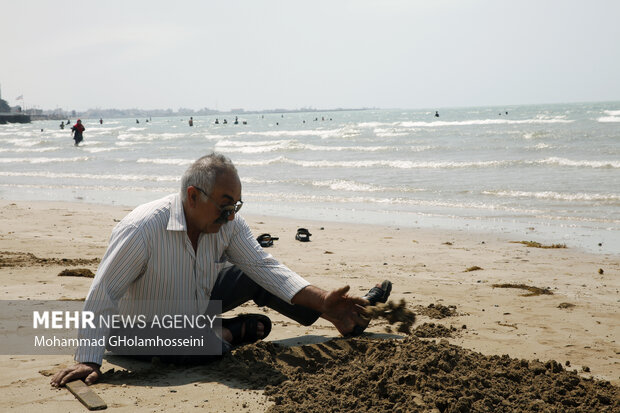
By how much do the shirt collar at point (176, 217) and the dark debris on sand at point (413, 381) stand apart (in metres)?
0.84

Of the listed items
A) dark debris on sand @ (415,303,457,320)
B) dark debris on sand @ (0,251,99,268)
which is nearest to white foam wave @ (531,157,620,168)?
dark debris on sand @ (415,303,457,320)

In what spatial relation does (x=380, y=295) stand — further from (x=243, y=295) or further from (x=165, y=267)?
(x=165, y=267)

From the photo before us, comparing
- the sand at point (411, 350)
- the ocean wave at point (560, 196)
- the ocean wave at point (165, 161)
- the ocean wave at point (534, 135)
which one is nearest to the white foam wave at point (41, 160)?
the ocean wave at point (165, 161)

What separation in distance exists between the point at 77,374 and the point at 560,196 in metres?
11.0

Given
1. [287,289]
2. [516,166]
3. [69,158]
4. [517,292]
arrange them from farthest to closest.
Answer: [69,158] → [516,166] → [517,292] → [287,289]

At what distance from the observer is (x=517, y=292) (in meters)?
5.56

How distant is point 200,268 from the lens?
11.7ft

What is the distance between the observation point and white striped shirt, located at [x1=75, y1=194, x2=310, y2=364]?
3.23 meters

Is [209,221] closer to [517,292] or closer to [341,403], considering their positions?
[341,403]

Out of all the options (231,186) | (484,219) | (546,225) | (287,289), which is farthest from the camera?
(484,219)

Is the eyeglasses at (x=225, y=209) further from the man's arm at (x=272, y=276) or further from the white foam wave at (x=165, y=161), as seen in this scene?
the white foam wave at (x=165, y=161)

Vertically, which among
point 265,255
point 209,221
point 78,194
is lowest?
point 78,194

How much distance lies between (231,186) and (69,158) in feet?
84.0

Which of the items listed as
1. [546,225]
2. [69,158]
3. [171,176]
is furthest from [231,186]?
[69,158]
